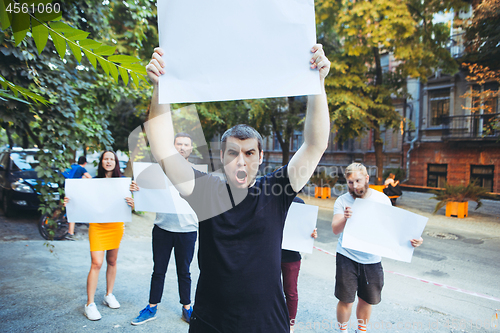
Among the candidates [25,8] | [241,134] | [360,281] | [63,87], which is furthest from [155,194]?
[25,8]

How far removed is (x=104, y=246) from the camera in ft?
11.8

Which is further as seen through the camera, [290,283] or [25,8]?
[290,283]

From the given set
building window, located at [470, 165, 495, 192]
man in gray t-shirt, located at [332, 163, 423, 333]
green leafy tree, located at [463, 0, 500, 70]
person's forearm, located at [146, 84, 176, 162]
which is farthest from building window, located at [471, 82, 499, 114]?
person's forearm, located at [146, 84, 176, 162]

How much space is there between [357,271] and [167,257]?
2.07 meters

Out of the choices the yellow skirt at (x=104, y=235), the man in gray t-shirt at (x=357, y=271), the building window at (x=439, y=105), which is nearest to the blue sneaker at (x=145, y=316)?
the yellow skirt at (x=104, y=235)

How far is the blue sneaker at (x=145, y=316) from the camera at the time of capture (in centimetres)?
343

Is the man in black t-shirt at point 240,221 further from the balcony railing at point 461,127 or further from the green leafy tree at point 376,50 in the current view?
the balcony railing at point 461,127

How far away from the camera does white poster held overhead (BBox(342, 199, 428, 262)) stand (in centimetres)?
288

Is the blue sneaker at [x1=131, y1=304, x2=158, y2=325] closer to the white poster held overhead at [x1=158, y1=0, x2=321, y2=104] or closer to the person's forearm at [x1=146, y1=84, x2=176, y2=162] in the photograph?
the person's forearm at [x1=146, y1=84, x2=176, y2=162]

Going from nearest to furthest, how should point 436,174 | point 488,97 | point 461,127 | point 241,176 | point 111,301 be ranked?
point 241,176 → point 111,301 → point 488,97 → point 461,127 → point 436,174

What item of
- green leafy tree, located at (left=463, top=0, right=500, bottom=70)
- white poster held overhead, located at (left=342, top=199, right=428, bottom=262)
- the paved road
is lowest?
the paved road

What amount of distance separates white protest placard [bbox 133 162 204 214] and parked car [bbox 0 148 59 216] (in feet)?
17.8

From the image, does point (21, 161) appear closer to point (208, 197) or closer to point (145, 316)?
point (145, 316)

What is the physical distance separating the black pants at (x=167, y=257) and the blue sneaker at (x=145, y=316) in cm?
10
